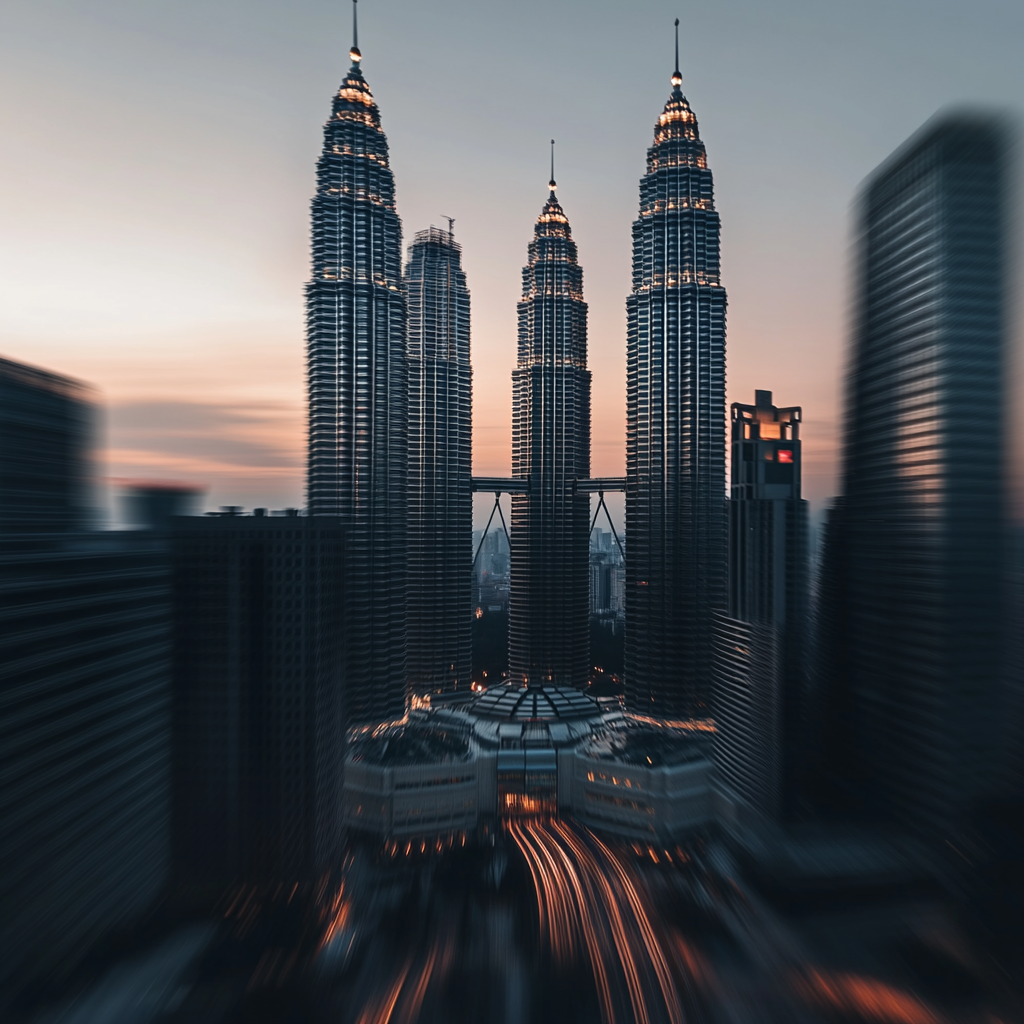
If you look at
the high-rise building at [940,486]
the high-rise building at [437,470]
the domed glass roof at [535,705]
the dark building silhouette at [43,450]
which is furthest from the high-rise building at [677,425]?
the dark building silhouette at [43,450]

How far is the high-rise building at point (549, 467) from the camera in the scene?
440ft

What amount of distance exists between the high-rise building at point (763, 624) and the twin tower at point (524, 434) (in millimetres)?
16797

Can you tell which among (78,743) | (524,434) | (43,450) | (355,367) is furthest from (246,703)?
(524,434)

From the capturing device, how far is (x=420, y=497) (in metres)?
128

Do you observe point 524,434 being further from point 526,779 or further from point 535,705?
point 526,779

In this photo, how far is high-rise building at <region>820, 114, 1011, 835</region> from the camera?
6231cm

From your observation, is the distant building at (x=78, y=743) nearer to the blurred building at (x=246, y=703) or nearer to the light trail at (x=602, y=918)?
the blurred building at (x=246, y=703)

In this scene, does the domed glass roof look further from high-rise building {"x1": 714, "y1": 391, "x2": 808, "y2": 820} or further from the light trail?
high-rise building {"x1": 714, "y1": 391, "x2": 808, "y2": 820}

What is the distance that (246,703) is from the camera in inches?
2459

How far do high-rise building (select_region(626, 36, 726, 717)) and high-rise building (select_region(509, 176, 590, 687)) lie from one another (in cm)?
2189

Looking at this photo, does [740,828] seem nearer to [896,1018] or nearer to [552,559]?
[896,1018]

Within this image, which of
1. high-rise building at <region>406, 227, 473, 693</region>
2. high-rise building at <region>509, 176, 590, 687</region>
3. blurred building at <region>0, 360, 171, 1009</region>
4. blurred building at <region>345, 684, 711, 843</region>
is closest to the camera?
blurred building at <region>0, 360, 171, 1009</region>

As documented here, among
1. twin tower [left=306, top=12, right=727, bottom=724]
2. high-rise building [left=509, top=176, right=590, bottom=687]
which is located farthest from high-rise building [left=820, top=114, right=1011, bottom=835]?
high-rise building [left=509, top=176, right=590, bottom=687]

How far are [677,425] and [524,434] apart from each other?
124 ft
